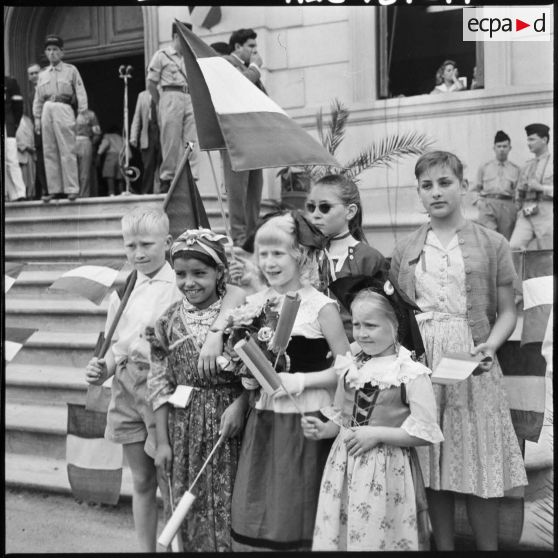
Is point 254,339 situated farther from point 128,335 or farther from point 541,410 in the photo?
point 541,410

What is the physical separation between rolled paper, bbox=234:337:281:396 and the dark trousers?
9.03ft

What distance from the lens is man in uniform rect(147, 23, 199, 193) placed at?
6.43 metres

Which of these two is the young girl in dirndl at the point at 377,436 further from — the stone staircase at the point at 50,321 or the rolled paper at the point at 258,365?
the stone staircase at the point at 50,321

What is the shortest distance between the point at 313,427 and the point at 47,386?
2728 millimetres

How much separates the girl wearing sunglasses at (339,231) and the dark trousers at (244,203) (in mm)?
2051

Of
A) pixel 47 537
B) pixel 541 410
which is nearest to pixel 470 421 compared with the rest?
pixel 541 410

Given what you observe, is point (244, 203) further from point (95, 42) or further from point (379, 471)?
point (95, 42)

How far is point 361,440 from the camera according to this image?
8.57 feet

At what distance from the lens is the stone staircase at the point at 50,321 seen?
443 centimetres

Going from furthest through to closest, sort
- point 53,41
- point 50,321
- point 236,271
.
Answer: point 53,41 < point 50,321 < point 236,271

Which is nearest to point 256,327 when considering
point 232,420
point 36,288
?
point 232,420

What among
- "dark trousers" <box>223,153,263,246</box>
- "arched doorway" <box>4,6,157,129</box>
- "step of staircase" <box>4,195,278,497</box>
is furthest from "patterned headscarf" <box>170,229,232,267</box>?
"arched doorway" <box>4,6,157,129</box>

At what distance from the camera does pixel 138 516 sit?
125 inches

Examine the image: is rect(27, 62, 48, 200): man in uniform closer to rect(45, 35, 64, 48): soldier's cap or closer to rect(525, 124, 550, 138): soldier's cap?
rect(45, 35, 64, 48): soldier's cap
